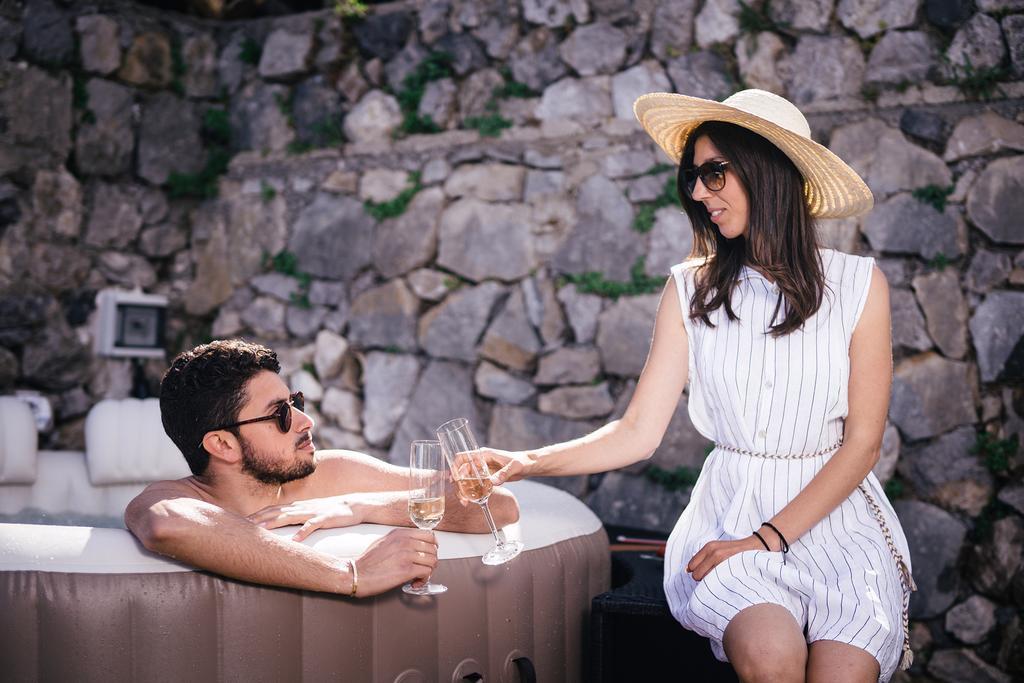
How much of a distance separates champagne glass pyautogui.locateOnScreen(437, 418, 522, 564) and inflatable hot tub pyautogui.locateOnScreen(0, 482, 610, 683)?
5.3 inches

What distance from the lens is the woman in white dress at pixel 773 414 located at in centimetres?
188

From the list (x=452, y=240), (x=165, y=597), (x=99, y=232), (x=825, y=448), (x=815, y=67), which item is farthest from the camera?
(x=99, y=232)

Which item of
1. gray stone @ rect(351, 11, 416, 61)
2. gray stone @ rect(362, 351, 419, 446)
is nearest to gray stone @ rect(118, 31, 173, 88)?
gray stone @ rect(351, 11, 416, 61)

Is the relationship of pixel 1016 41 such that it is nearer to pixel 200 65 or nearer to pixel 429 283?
pixel 429 283

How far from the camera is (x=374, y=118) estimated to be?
16.5 ft

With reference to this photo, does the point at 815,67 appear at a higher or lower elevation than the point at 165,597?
higher

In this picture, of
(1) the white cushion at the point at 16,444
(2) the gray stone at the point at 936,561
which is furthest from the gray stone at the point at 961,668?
(1) the white cushion at the point at 16,444

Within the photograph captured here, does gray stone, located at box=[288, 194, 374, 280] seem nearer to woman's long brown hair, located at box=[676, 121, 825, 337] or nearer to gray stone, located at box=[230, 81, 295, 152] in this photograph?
gray stone, located at box=[230, 81, 295, 152]

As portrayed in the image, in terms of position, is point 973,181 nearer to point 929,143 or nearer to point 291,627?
point 929,143

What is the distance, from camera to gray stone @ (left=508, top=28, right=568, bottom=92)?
4.55m

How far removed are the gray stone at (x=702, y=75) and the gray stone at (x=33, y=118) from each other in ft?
10.2

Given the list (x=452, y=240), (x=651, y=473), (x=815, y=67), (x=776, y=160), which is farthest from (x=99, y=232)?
(x=776, y=160)

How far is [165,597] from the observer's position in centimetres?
180

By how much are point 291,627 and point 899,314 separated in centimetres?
287
